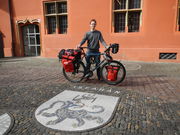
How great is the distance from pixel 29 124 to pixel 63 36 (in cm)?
822

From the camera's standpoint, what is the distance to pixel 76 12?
943 cm

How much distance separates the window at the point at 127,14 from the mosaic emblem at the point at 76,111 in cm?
647

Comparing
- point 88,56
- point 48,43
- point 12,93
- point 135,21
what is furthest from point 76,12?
point 12,93

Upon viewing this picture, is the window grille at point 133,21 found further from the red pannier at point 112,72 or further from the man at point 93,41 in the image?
the red pannier at point 112,72

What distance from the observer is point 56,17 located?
10.1 meters

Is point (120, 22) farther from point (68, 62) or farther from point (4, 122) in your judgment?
point (4, 122)

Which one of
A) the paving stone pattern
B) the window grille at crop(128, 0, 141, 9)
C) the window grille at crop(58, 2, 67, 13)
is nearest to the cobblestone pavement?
the paving stone pattern

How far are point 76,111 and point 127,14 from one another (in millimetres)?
7493

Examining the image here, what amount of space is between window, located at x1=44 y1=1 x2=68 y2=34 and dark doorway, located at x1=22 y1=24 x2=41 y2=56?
1.36 metres

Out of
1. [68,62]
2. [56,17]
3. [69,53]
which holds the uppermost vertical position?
[56,17]

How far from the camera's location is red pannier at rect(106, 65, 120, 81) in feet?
13.9

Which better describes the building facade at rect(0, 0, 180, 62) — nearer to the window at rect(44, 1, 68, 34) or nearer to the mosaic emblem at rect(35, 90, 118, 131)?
the window at rect(44, 1, 68, 34)

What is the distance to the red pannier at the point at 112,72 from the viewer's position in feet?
13.9

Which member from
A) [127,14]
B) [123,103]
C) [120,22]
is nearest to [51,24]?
[120,22]
